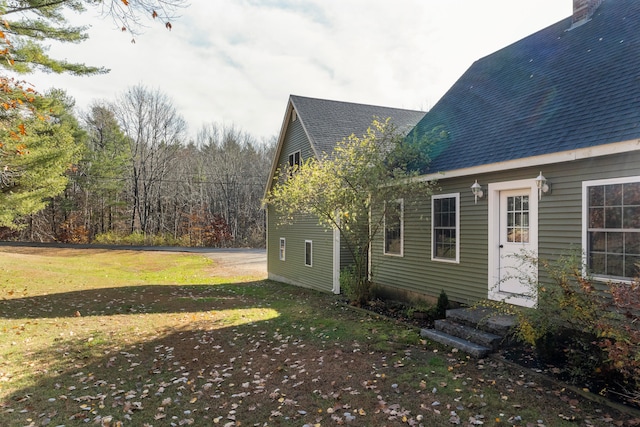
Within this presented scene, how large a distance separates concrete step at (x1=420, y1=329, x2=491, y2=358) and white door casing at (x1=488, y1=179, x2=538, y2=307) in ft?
3.88

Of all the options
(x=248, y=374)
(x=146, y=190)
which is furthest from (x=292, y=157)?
(x=146, y=190)

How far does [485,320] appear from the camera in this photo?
6.26 m

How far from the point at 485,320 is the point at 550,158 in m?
2.84

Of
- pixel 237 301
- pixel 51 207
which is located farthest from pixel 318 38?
pixel 51 207

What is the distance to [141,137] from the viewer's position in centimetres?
3488

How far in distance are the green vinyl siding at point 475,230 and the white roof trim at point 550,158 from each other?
0.56 ft

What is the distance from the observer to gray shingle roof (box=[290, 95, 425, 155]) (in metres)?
13.8

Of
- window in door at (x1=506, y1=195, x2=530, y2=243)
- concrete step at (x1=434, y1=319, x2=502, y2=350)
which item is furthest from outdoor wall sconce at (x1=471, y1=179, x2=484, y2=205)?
concrete step at (x1=434, y1=319, x2=502, y2=350)

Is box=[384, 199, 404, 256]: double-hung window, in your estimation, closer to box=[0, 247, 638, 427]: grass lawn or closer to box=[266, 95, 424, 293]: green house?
box=[0, 247, 638, 427]: grass lawn

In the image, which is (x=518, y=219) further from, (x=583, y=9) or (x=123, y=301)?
(x=123, y=301)

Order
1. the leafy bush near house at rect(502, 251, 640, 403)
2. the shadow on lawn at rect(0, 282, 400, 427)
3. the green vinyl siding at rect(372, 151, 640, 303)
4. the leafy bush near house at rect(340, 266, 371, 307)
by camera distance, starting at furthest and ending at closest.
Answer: the leafy bush near house at rect(340, 266, 371, 307), the green vinyl siding at rect(372, 151, 640, 303), the shadow on lawn at rect(0, 282, 400, 427), the leafy bush near house at rect(502, 251, 640, 403)

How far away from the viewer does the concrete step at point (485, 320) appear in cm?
588

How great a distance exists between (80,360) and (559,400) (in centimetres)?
671

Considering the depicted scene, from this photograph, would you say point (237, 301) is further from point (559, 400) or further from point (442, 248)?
point (559, 400)
